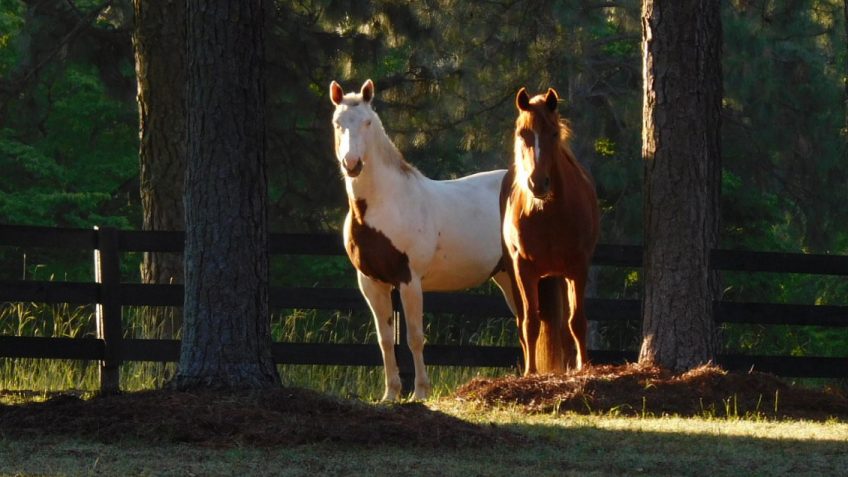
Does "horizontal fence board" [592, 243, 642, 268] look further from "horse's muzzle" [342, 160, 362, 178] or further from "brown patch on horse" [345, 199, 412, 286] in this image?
"horse's muzzle" [342, 160, 362, 178]

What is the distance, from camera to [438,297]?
11789 mm

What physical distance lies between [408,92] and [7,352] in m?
9.66

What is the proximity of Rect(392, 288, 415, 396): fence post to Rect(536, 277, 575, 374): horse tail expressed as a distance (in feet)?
5.00

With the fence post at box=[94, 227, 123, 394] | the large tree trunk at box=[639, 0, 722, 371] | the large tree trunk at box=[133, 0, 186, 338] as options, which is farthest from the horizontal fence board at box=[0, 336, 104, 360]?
the large tree trunk at box=[639, 0, 722, 371]

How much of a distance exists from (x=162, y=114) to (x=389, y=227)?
3.64m

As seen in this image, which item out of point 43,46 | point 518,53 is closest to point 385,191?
point 43,46

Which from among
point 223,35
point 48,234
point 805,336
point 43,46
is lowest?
point 805,336

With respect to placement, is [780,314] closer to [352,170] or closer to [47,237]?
[352,170]

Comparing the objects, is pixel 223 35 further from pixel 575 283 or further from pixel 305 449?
pixel 575 283

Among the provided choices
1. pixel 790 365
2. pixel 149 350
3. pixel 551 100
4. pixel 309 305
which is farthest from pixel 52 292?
pixel 790 365

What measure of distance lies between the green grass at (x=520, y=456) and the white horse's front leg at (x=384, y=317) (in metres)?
2.78

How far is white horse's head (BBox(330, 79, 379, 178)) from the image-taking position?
32.4 ft

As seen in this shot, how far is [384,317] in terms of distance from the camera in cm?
1067

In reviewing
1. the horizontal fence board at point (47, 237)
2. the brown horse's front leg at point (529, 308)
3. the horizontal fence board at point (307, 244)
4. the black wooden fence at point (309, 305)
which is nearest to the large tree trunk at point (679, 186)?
the brown horse's front leg at point (529, 308)
